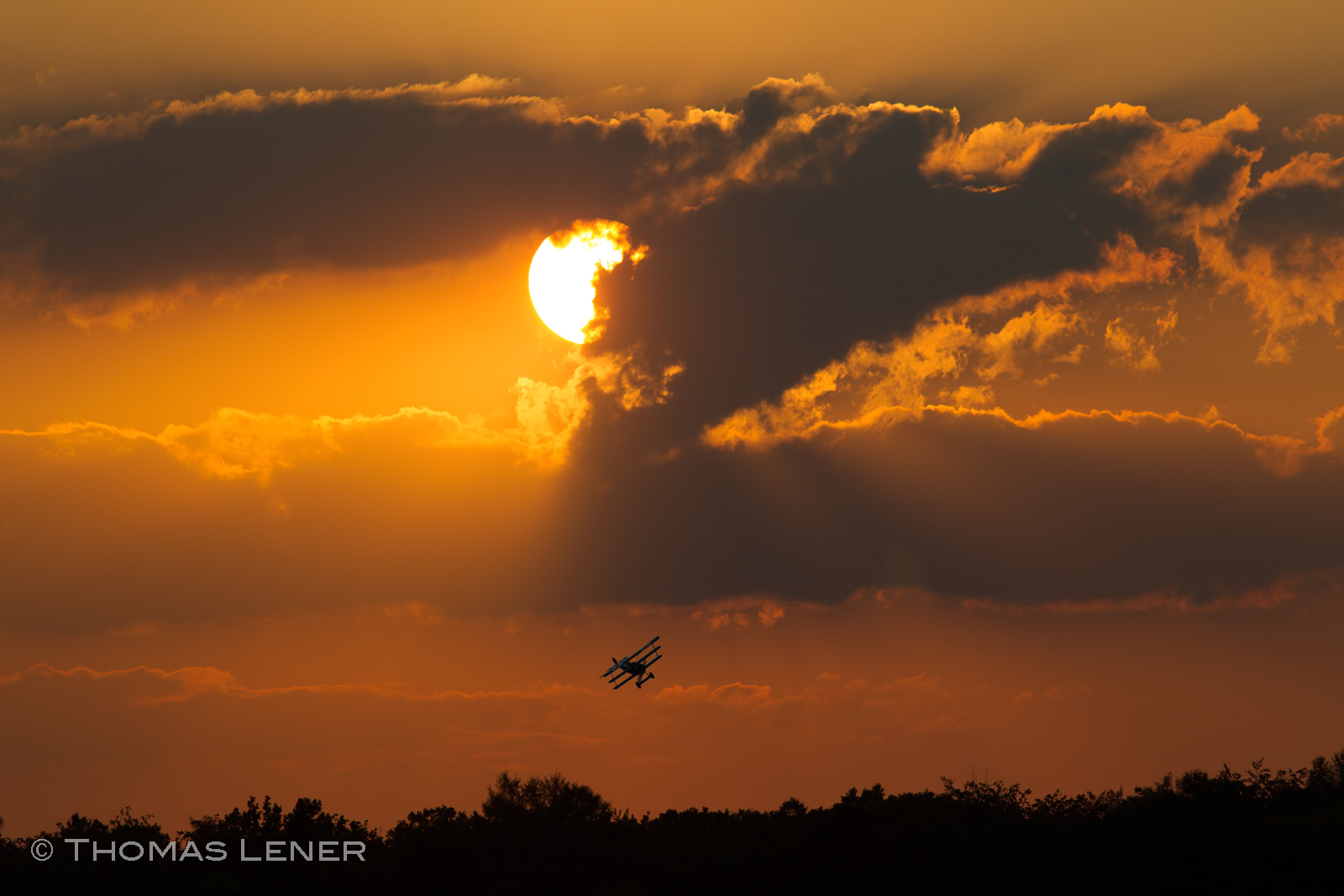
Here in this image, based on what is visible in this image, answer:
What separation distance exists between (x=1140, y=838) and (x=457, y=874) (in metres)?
67.0

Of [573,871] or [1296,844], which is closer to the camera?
[1296,844]

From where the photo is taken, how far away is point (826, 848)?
390 feet

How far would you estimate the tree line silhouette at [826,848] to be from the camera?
102 metres

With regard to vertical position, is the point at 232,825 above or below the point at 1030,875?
above

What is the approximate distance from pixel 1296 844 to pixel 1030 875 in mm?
20964

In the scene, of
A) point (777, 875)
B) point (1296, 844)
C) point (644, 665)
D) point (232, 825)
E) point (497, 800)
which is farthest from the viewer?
point (497, 800)

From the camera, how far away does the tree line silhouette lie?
4028 inches

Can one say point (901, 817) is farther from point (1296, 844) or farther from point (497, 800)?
point (497, 800)

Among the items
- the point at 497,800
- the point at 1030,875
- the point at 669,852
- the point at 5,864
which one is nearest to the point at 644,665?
the point at 669,852

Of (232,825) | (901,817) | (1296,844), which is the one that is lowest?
(1296,844)

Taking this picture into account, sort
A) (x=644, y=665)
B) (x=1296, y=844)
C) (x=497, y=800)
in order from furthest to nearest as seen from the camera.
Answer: (x=497, y=800)
(x=644, y=665)
(x=1296, y=844)

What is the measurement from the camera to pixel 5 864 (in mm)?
136375

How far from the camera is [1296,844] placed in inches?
3949

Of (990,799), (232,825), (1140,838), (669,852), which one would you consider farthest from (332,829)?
(1140,838)
